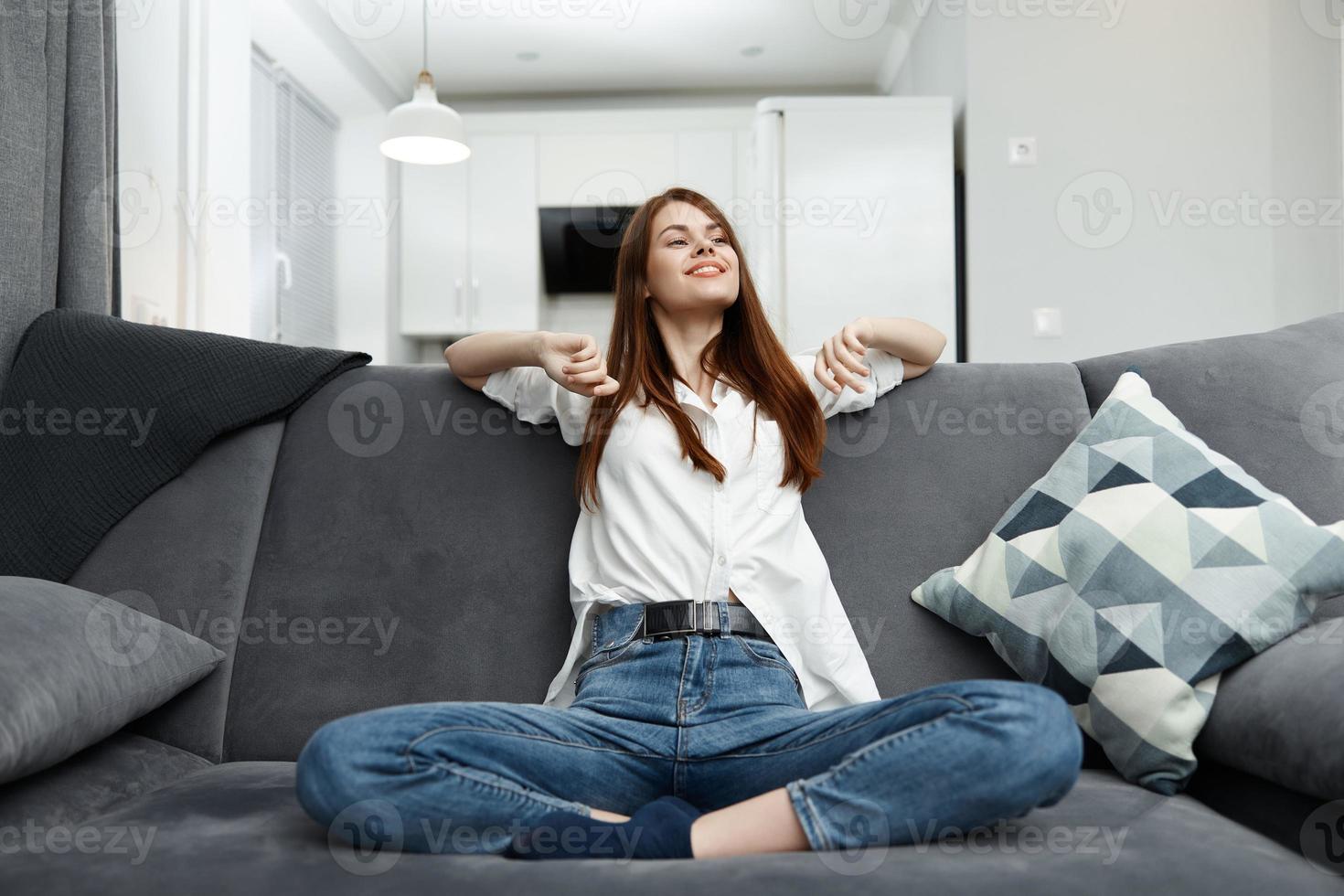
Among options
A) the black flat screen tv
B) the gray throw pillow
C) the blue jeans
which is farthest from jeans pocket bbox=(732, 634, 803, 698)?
the black flat screen tv

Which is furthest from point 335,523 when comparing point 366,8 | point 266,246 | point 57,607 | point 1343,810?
point 366,8

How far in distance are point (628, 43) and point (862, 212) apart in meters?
1.62

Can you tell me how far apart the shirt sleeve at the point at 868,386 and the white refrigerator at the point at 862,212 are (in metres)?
2.36

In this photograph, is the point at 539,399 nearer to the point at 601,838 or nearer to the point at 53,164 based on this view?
the point at 601,838

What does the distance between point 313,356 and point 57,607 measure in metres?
0.54

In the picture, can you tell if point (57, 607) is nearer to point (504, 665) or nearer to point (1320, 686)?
point (504, 665)

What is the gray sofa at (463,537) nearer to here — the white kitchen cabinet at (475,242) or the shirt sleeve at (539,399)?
the shirt sleeve at (539,399)

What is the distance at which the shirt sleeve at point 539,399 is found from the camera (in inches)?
57.8

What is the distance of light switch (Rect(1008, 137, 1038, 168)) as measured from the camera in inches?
143

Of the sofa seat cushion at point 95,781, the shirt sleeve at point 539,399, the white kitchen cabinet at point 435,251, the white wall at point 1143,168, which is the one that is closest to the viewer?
the sofa seat cushion at point 95,781

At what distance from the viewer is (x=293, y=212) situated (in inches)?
183

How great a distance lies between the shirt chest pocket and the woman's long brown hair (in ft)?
0.04

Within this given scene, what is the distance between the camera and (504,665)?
4.60 feet

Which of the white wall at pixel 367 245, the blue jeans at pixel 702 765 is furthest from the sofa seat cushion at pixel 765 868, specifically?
the white wall at pixel 367 245
